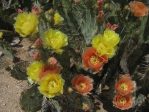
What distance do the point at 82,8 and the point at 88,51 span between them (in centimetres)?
41

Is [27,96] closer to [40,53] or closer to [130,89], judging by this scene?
A: [40,53]

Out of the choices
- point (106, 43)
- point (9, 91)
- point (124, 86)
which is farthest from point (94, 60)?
point (9, 91)

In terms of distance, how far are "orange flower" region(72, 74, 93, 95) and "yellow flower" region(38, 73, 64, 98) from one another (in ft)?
0.54

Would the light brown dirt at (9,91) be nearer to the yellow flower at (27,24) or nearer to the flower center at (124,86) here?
the yellow flower at (27,24)

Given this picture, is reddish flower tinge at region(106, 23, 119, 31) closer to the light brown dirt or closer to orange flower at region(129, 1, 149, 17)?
orange flower at region(129, 1, 149, 17)

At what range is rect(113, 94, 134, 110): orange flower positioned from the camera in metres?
3.09

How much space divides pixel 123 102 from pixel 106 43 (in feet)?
1.39

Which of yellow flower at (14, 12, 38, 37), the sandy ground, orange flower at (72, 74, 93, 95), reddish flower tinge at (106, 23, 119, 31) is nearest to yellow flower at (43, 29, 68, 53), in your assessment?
yellow flower at (14, 12, 38, 37)

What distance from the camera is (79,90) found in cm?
300

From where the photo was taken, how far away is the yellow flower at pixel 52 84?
2.85 meters

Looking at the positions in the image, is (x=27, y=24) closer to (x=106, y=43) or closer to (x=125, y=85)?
(x=106, y=43)

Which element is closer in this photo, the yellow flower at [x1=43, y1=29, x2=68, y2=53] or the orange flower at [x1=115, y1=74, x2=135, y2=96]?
the yellow flower at [x1=43, y1=29, x2=68, y2=53]

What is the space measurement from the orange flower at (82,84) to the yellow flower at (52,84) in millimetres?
166

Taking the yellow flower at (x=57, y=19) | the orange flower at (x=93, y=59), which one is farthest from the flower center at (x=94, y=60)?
the yellow flower at (x=57, y=19)
